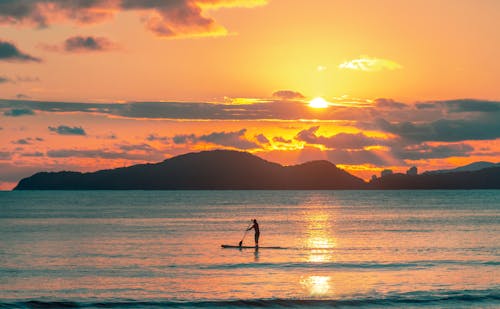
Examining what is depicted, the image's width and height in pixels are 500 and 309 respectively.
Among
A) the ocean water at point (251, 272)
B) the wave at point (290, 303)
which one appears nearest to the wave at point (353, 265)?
the ocean water at point (251, 272)

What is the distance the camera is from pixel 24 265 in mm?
55969

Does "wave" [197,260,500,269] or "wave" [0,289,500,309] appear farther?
"wave" [197,260,500,269]

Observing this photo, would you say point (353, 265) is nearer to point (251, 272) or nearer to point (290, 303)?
point (251, 272)

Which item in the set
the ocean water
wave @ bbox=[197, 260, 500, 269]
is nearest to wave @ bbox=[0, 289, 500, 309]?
the ocean water

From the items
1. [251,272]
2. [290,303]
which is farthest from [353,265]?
[290,303]

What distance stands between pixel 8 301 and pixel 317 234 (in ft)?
186

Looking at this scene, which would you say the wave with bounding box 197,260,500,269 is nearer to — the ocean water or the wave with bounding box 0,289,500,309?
the ocean water

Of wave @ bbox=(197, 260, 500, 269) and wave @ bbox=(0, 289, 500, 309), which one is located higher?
wave @ bbox=(197, 260, 500, 269)

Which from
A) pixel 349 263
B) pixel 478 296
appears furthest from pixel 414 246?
pixel 478 296

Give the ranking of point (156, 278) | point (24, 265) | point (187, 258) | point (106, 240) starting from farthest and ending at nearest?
point (106, 240) → point (187, 258) → point (24, 265) → point (156, 278)

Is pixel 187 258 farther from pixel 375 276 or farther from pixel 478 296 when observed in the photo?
pixel 478 296

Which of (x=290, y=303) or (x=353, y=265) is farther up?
(x=353, y=265)

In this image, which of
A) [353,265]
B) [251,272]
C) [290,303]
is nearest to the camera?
[290,303]

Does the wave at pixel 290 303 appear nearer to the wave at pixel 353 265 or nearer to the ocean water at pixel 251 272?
the ocean water at pixel 251 272
